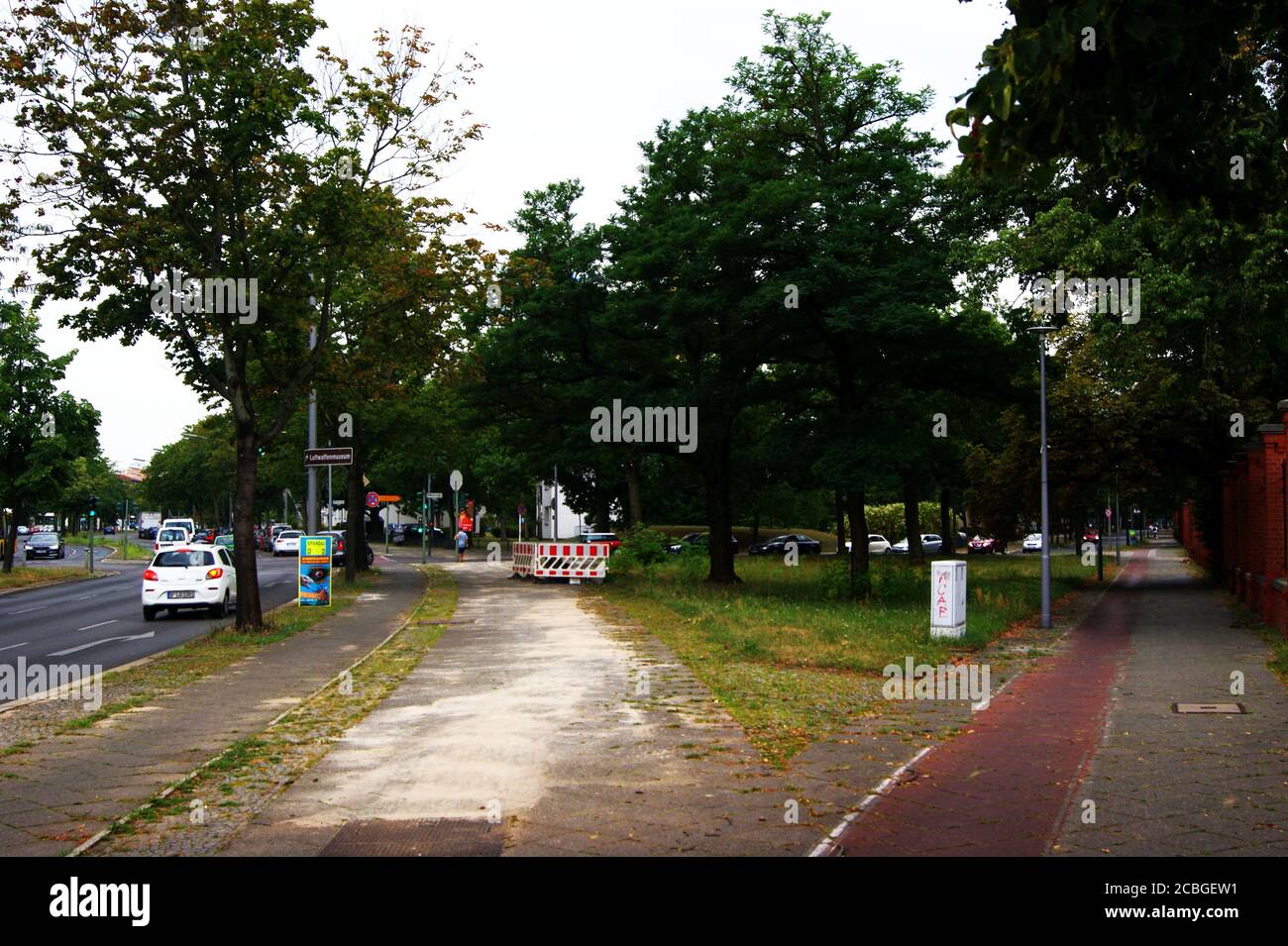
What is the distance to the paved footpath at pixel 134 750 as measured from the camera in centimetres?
717

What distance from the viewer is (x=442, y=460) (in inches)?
1992

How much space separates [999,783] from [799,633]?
10.0 m

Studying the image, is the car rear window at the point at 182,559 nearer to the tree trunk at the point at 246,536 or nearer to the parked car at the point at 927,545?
the tree trunk at the point at 246,536

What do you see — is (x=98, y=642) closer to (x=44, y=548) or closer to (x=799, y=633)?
(x=799, y=633)

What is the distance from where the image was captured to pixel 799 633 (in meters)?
18.3

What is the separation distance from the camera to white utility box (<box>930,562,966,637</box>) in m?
18.1

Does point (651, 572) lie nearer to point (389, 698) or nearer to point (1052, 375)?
point (1052, 375)

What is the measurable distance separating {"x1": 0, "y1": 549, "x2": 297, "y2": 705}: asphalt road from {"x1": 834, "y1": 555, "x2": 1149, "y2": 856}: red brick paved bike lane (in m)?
9.62

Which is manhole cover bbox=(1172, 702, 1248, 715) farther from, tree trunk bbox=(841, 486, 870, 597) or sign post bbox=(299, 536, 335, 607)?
sign post bbox=(299, 536, 335, 607)

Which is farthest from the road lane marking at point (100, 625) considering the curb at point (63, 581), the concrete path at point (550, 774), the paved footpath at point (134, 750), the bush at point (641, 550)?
the bush at point (641, 550)

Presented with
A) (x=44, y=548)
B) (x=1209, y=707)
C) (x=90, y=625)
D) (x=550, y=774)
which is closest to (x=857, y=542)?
(x=1209, y=707)

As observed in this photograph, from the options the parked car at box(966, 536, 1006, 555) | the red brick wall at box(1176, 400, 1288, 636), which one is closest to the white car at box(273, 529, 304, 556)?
the parked car at box(966, 536, 1006, 555)
